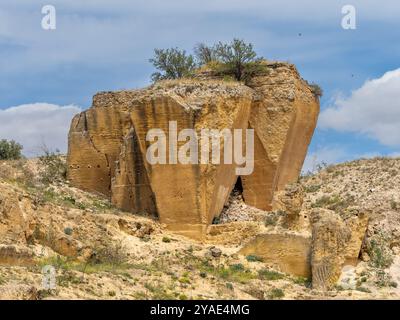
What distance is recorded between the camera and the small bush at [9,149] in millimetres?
40903

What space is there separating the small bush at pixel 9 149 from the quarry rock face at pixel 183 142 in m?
10.1

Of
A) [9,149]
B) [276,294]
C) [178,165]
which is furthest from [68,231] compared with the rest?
[9,149]

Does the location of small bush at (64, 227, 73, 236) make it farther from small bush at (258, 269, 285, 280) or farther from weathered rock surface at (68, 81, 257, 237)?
small bush at (258, 269, 285, 280)

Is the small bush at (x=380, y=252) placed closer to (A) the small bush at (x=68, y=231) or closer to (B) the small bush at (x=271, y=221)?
(B) the small bush at (x=271, y=221)

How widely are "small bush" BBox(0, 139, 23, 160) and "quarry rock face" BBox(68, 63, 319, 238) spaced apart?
10145 millimetres

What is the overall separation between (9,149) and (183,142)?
17640 mm

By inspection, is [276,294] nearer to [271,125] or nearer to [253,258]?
[253,258]

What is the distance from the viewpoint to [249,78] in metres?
29.5

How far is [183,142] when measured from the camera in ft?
86.4

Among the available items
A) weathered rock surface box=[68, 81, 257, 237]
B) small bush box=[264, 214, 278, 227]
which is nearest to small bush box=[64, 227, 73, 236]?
weathered rock surface box=[68, 81, 257, 237]

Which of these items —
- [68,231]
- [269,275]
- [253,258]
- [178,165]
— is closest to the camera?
[68,231]

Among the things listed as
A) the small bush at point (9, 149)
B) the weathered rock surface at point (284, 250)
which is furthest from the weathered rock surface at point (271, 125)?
the small bush at point (9, 149)
